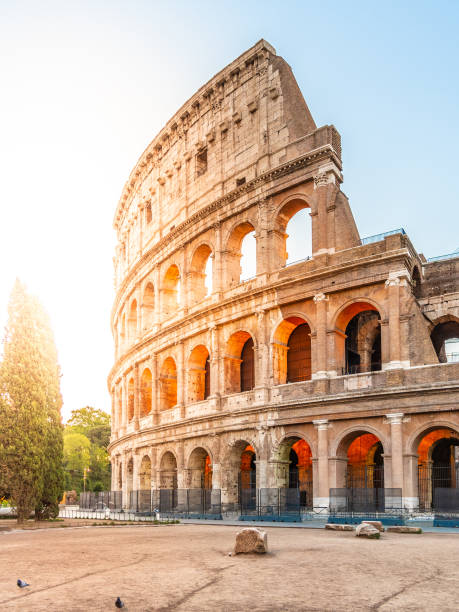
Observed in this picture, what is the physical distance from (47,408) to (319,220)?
1146 cm

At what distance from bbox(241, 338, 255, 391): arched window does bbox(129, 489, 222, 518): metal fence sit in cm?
438

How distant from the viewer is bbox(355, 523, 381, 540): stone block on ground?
1312 centimetres

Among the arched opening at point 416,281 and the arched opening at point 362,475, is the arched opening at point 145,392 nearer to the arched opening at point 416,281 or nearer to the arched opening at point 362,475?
the arched opening at point 362,475

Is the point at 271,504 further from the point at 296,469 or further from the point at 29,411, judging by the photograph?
the point at 29,411

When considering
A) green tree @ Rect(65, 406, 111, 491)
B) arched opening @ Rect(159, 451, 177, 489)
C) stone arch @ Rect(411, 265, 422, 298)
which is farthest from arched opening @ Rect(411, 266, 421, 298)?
green tree @ Rect(65, 406, 111, 491)

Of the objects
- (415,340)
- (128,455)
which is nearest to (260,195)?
(415,340)

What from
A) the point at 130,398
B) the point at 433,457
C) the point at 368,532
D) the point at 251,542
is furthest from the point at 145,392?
the point at 251,542

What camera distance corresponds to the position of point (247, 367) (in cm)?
2680

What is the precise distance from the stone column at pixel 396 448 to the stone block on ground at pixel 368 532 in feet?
21.1

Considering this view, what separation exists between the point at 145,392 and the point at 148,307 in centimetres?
442

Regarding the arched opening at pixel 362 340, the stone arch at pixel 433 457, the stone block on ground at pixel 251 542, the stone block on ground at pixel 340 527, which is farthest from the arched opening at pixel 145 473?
the stone block on ground at pixel 251 542

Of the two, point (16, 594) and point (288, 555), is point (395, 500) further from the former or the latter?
point (16, 594)

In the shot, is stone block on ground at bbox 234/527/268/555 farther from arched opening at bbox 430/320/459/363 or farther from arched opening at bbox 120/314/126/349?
arched opening at bbox 120/314/126/349

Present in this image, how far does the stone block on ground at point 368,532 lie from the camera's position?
43.1ft
